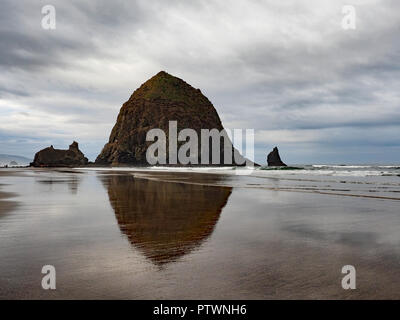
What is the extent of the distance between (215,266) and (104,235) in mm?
3146

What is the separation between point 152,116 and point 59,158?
157 ft

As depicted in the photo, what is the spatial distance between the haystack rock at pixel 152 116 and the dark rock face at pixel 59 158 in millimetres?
9195

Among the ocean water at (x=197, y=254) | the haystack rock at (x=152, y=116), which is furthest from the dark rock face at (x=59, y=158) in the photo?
the ocean water at (x=197, y=254)

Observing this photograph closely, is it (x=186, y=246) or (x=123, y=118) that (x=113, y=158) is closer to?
(x=123, y=118)

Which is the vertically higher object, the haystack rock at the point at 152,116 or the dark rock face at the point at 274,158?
the haystack rock at the point at 152,116

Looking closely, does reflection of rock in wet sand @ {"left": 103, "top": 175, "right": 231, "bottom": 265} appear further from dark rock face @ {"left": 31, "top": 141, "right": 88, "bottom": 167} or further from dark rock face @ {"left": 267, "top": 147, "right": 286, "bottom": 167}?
dark rock face @ {"left": 31, "top": 141, "right": 88, "bottom": 167}

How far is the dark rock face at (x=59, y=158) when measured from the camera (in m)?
144

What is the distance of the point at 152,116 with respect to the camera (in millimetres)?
152875

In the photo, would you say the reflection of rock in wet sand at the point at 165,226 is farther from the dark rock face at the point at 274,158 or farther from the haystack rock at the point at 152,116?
the haystack rock at the point at 152,116

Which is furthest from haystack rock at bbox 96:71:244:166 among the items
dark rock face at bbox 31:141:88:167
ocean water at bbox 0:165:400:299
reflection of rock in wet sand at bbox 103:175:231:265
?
ocean water at bbox 0:165:400:299

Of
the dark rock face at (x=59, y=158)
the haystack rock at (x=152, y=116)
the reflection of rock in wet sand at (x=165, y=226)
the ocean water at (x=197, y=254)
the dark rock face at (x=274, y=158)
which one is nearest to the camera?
the ocean water at (x=197, y=254)

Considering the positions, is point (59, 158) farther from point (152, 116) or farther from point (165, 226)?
point (165, 226)

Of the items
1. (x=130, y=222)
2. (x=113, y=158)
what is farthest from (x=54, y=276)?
(x=113, y=158)
